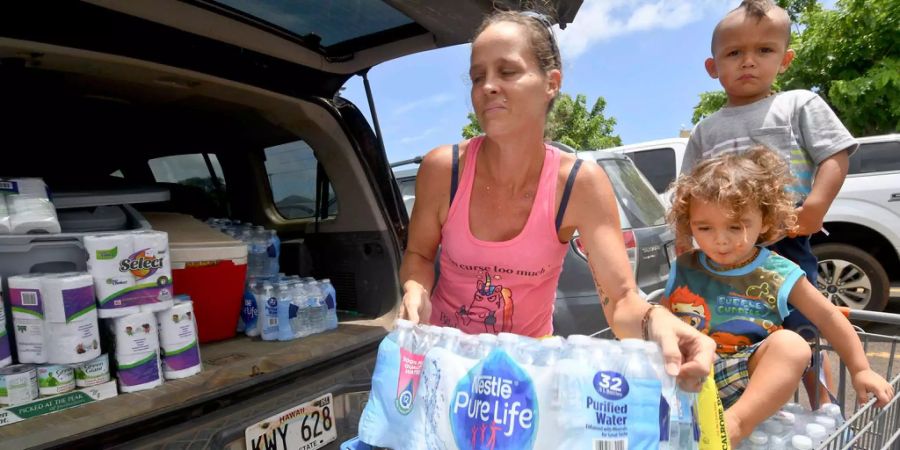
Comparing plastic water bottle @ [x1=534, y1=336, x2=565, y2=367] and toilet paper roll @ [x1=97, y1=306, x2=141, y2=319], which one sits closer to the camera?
plastic water bottle @ [x1=534, y1=336, x2=565, y2=367]

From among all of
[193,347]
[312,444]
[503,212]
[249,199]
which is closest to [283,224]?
[249,199]

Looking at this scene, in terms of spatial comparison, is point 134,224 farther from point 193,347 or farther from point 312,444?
point 312,444

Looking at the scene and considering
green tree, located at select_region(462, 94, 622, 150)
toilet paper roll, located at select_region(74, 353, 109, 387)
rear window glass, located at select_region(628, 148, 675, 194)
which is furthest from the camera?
green tree, located at select_region(462, 94, 622, 150)

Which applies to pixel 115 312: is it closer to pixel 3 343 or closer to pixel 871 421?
pixel 3 343

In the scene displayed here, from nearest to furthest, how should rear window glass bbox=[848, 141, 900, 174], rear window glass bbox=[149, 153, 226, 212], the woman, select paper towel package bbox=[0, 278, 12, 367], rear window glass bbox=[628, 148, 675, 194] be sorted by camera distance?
the woman, select paper towel package bbox=[0, 278, 12, 367], rear window glass bbox=[149, 153, 226, 212], rear window glass bbox=[848, 141, 900, 174], rear window glass bbox=[628, 148, 675, 194]

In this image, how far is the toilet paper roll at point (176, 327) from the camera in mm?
1918

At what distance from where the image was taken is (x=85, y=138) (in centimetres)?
334

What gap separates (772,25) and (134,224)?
8.24 ft

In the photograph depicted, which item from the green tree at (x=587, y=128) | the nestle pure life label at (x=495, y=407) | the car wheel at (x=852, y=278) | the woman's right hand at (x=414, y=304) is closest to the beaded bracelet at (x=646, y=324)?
the nestle pure life label at (x=495, y=407)

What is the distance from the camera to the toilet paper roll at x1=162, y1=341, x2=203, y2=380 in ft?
6.24

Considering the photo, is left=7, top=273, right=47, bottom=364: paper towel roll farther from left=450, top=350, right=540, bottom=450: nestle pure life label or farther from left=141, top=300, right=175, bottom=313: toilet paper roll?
left=450, top=350, right=540, bottom=450: nestle pure life label

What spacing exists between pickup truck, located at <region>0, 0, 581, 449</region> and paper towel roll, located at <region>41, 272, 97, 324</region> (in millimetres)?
286

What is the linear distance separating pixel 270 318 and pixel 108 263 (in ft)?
2.97

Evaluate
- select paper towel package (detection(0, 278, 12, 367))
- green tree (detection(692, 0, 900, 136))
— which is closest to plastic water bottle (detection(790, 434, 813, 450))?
select paper towel package (detection(0, 278, 12, 367))
